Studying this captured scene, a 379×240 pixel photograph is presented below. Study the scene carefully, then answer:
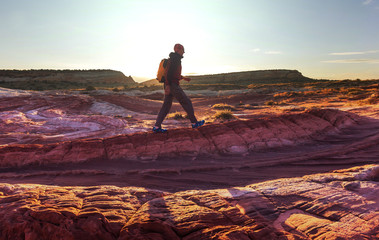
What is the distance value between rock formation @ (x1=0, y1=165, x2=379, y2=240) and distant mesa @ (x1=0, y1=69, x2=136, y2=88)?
62.1 metres

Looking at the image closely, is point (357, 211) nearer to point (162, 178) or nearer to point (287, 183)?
point (287, 183)

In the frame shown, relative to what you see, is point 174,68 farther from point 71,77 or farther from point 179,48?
point 71,77

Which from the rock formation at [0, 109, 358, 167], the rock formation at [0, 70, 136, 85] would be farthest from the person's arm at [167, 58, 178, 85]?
the rock formation at [0, 70, 136, 85]

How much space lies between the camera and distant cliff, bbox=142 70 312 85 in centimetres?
7919

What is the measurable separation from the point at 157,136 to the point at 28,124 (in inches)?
281

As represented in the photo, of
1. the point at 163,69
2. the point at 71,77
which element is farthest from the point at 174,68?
the point at 71,77

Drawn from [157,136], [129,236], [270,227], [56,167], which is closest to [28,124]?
[56,167]

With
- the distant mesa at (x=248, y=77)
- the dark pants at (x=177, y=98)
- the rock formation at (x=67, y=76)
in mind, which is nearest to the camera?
the dark pants at (x=177, y=98)

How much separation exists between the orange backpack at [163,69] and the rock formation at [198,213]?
3373mm

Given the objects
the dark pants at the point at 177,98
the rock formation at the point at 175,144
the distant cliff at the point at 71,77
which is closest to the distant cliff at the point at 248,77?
the distant cliff at the point at 71,77

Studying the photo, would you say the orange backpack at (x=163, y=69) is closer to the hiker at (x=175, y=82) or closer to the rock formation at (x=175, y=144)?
the hiker at (x=175, y=82)

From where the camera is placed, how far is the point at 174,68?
5.82m

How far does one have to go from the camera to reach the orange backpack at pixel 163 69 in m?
5.82

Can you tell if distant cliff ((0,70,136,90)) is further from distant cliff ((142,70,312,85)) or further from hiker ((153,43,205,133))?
hiker ((153,43,205,133))
